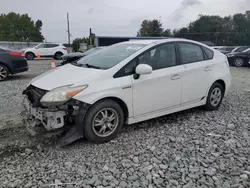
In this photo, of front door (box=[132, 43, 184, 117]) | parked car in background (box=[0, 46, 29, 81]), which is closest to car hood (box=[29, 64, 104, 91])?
front door (box=[132, 43, 184, 117])

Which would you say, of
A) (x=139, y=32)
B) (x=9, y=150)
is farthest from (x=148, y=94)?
(x=139, y=32)

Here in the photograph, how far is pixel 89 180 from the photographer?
2.59 meters

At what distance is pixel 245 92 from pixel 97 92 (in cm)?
529

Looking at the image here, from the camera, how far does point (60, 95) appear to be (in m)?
3.11

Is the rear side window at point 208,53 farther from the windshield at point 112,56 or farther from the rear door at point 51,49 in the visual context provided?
the rear door at point 51,49

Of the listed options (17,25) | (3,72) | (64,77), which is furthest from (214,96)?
(17,25)

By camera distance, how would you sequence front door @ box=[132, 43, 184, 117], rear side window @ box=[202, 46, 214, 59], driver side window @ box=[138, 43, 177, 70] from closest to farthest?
1. front door @ box=[132, 43, 184, 117]
2. driver side window @ box=[138, 43, 177, 70]
3. rear side window @ box=[202, 46, 214, 59]

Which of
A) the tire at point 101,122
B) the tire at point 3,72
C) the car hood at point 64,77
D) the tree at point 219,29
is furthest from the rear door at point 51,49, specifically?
the tree at point 219,29

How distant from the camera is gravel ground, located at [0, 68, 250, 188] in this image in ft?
8.48

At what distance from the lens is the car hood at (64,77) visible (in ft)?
10.9

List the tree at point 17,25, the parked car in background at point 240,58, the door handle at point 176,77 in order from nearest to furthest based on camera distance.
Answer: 1. the door handle at point 176,77
2. the parked car in background at point 240,58
3. the tree at point 17,25

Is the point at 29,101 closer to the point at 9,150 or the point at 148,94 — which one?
the point at 9,150

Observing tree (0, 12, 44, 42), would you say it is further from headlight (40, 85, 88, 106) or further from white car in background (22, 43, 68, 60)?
headlight (40, 85, 88, 106)

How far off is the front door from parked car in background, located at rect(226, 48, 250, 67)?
12.4 metres
